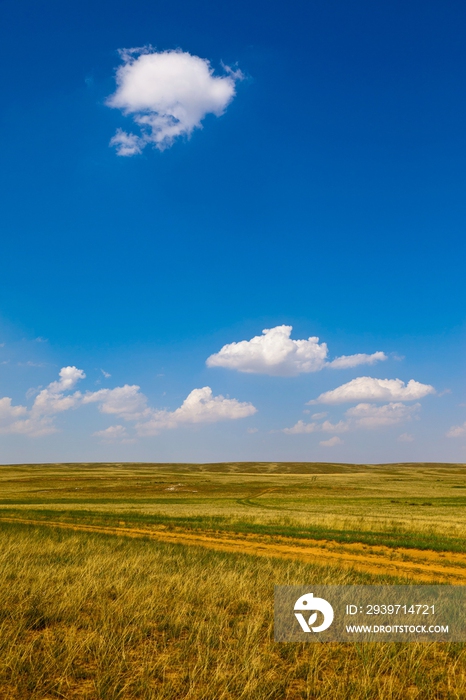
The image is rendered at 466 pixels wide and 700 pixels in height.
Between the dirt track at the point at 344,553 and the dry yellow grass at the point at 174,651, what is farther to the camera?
the dirt track at the point at 344,553

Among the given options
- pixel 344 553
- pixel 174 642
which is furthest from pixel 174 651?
pixel 344 553

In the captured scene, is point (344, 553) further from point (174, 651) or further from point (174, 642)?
point (174, 651)

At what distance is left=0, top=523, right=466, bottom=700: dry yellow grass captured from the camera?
18.6ft

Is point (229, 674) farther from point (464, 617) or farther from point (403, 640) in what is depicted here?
point (464, 617)

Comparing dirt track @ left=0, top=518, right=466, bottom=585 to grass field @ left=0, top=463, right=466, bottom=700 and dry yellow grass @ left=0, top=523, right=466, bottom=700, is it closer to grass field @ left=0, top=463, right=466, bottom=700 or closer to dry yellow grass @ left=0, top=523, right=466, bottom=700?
grass field @ left=0, top=463, right=466, bottom=700

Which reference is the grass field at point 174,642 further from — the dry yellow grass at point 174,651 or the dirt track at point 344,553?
the dirt track at point 344,553

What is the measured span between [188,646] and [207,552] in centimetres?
1071

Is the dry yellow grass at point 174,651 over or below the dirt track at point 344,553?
over

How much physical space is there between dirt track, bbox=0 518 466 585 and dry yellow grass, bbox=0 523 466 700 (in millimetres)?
7737

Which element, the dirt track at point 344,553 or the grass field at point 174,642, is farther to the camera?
the dirt track at point 344,553

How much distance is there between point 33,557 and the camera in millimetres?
12828

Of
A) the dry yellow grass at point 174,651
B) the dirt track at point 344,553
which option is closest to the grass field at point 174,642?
the dry yellow grass at point 174,651

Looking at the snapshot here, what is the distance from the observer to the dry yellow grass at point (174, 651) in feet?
18.6

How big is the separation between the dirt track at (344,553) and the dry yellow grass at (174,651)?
7.74 meters
